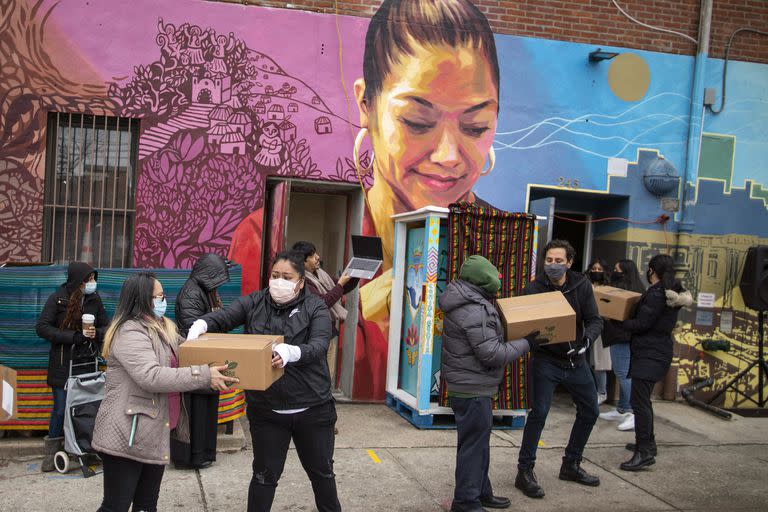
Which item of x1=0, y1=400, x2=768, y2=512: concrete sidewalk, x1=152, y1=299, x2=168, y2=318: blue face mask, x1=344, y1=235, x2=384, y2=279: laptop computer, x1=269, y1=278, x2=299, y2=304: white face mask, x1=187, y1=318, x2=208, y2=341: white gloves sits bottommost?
x1=0, y1=400, x2=768, y2=512: concrete sidewalk

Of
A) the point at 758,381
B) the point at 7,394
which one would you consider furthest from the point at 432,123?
the point at 7,394

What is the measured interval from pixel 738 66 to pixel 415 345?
5.74 metres

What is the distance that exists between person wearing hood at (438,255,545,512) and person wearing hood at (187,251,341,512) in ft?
3.29

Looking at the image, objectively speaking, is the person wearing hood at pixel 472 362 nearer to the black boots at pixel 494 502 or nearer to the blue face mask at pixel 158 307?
the black boots at pixel 494 502

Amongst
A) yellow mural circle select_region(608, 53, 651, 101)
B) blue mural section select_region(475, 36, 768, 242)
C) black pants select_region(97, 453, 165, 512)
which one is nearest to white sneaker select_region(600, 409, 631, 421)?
blue mural section select_region(475, 36, 768, 242)

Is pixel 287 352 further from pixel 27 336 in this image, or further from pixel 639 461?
pixel 639 461

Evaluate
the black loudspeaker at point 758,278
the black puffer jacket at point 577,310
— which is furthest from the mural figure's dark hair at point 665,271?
the black loudspeaker at point 758,278

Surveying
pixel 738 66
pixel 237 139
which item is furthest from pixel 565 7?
pixel 237 139

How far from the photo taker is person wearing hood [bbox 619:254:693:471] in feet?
20.4

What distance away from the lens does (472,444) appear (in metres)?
4.84

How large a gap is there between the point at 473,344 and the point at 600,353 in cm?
402

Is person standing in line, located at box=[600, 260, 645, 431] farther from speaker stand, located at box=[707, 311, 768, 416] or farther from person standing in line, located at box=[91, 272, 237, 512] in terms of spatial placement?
person standing in line, located at box=[91, 272, 237, 512]

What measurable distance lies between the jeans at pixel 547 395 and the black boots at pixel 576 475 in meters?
0.39

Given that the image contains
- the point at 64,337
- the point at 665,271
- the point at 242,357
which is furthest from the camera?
the point at 665,271
